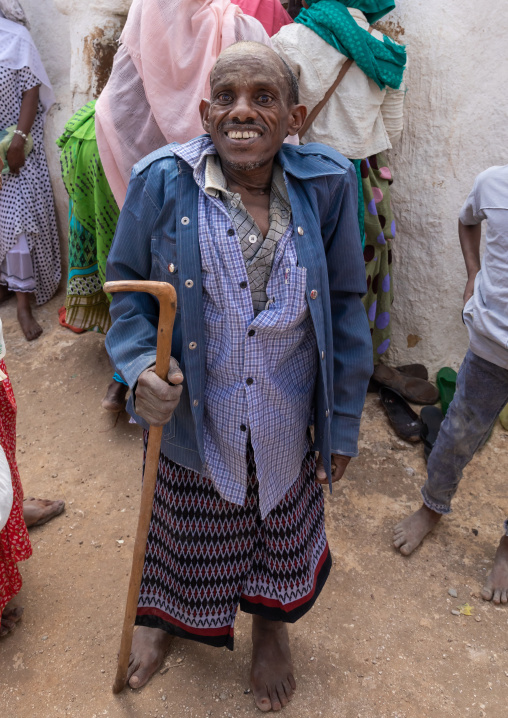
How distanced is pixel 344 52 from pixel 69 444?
2.43m

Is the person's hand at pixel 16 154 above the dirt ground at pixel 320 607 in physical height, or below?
above

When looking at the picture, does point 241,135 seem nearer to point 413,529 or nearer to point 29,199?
point 413,529

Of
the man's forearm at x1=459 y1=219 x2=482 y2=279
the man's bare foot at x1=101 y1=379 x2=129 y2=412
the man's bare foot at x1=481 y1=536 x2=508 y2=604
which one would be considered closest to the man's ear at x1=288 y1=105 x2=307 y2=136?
the man's forearm at x1=459 y1=219 x2=482 y2=279

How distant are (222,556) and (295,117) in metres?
1.35

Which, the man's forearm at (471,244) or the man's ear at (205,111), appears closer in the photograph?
the man's ear at (205,111)

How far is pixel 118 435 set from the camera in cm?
341

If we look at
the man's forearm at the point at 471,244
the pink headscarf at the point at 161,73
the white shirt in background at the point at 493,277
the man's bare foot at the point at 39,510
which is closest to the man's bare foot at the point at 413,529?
the white shirt in background at the point at 493,277

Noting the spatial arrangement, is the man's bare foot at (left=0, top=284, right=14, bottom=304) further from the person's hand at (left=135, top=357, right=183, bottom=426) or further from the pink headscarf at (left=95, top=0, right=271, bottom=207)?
the person's hand at (left=135, top=357, right=183, bottom=426)

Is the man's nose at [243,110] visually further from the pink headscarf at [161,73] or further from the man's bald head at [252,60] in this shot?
the pink headscarf at [161,73]

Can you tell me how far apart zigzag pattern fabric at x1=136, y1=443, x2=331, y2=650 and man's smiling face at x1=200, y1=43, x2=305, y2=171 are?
0.90 meters

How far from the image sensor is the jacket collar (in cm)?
156

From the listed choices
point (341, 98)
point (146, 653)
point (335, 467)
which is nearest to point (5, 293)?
point (341, 98)

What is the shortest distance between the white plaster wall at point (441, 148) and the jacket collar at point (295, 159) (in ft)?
6.40

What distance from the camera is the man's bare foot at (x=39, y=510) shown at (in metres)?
2.75
